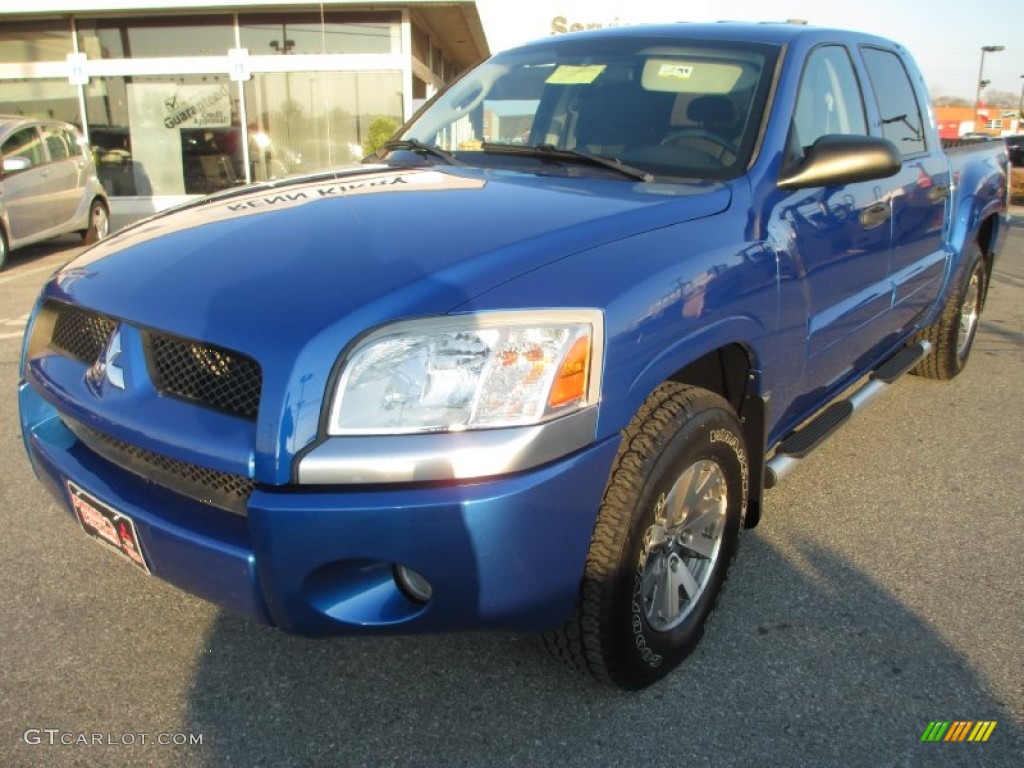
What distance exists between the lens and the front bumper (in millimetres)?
1664

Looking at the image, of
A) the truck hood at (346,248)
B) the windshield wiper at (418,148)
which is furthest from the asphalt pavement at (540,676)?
the windshield wiper at (418,148)

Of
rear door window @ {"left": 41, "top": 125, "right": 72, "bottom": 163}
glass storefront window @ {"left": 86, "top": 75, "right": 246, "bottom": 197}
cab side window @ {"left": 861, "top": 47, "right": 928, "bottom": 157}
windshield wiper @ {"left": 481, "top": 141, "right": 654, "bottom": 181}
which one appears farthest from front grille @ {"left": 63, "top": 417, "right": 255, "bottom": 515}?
glass storefront window @ {"left": 86, "top": 75, "right": 246, "bottom": 197}

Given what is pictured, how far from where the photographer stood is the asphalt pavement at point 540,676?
2.04 m

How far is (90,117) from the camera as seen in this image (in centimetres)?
1548

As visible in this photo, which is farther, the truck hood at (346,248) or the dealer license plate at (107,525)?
the dealer license plate at (107,525)

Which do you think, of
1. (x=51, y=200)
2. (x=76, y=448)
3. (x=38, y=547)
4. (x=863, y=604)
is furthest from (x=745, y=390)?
(x=51, y=200)

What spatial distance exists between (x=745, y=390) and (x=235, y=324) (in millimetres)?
1480

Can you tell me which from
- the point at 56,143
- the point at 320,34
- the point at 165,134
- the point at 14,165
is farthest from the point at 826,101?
the point at 165,134

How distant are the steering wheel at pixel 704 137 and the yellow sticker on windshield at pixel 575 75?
50 centimetres

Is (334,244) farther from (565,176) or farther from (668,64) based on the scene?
(668,64)

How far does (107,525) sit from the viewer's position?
6.61 ft

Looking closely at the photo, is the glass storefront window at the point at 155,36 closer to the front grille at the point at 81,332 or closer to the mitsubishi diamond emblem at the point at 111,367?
the front grille at the point at 81,332

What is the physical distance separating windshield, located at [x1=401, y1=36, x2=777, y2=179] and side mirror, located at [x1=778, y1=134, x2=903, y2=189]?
0.55 ft

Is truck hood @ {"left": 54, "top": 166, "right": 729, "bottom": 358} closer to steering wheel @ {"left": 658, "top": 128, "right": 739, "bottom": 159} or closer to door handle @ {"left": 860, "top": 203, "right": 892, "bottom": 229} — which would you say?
steering wheel @ {"left": 658, "top": 128, "right": 739, "bottom": 159}
